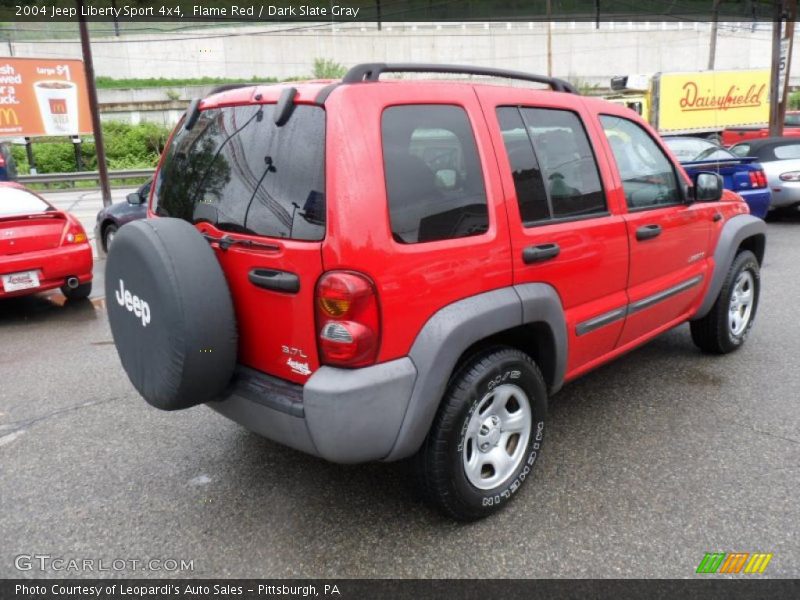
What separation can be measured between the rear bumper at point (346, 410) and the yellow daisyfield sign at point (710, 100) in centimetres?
2339

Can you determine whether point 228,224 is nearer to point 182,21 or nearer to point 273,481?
point 273,481

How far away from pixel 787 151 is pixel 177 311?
1162 cm

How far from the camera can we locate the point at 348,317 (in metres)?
2.25

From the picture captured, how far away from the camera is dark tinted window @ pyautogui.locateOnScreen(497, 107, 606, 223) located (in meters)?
2.83

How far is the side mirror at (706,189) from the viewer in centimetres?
387

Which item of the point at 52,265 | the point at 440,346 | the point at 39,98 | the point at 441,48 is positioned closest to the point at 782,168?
the point at 440,346

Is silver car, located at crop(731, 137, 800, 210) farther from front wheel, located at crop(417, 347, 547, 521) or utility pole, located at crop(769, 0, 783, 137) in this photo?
front wheel, located at crop(417, 347, 547, 521)

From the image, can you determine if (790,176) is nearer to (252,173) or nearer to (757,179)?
(757,179)

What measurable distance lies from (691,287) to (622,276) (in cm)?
91

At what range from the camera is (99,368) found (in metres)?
4.88

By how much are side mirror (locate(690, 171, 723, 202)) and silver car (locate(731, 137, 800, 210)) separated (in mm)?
7524

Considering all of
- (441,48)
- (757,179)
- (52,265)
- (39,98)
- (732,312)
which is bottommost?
(732,312)

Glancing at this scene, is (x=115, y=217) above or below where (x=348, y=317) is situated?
below

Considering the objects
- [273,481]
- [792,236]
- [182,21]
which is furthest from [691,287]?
[182,21]
